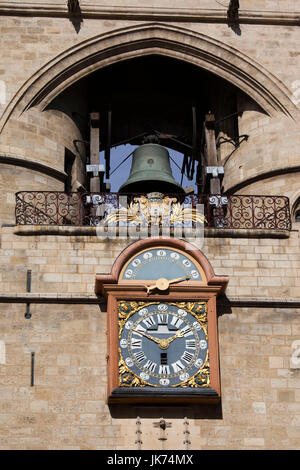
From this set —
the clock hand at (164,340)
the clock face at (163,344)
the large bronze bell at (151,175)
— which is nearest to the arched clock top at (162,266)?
the clock face at (163,344)

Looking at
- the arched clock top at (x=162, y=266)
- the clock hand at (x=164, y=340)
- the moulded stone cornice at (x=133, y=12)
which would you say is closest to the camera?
the clock hand at (x=164, y=340)

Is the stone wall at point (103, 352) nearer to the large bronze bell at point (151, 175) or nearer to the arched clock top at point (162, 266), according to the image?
the arched clock top at point (162, 266)

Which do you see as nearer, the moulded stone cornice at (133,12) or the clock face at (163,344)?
the clock face at (163,344)

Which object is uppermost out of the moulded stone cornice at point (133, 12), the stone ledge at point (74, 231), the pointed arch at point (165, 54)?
the moulded stone cornice at point (133, 12)

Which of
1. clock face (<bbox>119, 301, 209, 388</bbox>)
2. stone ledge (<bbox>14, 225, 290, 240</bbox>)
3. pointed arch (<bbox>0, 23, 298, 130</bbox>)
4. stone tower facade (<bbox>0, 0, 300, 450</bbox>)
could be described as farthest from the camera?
pointed arch (<bbox>0, 23, 298, 130</bbox>)

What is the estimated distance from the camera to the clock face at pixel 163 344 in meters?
18.3

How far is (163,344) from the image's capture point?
1852 centimetres

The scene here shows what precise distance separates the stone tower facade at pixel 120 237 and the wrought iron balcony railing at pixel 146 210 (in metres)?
0.09

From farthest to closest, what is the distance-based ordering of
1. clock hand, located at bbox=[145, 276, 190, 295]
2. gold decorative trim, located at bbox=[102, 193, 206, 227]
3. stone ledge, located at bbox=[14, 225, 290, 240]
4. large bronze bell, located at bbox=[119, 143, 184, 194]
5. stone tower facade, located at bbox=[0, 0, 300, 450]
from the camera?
large bronze bell, located at bbox=[119, 143, 184, 194] → gold decorative trim, located at bbox=[102, 193, 206, 227] → stone ledge, located at bbox=[14, 225, 290, 240] → clock hand, located at bbox=[145, 276, 190, 295] → stone tower facade, located at bbox=[0, 0, 300, 450]

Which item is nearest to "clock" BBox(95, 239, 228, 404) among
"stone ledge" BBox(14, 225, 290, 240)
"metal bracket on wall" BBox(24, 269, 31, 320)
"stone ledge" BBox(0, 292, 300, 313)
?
"stone ledge" BBox(0, 292, 300, 313)

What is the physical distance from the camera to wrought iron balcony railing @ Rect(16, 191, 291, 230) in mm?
19812

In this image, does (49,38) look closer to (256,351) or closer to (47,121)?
(47,121)

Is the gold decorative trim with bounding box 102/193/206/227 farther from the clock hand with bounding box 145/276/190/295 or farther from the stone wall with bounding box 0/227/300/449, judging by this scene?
the clock hand with bounding box 145/276/190/295

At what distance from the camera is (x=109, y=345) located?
60.6 feet
